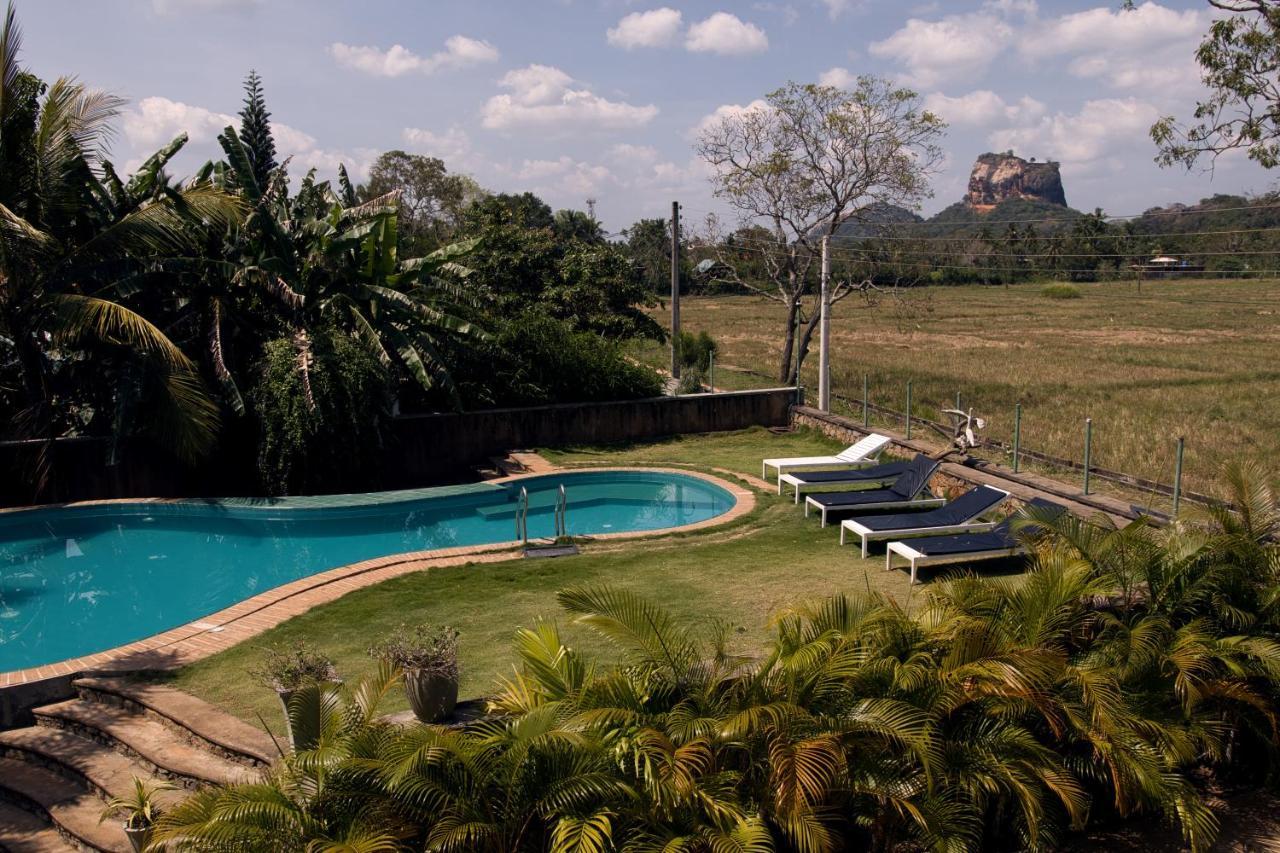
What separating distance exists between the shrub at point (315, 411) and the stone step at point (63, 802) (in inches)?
321

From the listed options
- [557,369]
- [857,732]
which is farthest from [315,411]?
[857,732]

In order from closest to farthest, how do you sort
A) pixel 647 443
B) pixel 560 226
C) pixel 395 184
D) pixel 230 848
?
1. pixel 230 848
2. pixel 647 443
3. pixel 395 184
4. pixel 560 226

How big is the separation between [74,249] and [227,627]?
8193 millimetres

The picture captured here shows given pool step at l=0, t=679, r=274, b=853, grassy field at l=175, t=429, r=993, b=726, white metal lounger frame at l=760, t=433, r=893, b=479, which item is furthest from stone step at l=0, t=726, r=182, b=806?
white metal lounger frame at l=760, t=433, r=893, b=479

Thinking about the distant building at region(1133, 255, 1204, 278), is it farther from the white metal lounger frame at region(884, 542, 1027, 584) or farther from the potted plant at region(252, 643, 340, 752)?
the potted plant at region(252, 643, 340, 752)

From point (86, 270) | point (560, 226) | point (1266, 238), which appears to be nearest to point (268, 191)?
point (86, 270)

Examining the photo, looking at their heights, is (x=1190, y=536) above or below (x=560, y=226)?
below

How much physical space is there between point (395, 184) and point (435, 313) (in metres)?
36.6

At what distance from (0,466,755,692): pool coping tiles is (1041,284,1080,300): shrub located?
193 ft

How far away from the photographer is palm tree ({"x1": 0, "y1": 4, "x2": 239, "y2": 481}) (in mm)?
13828

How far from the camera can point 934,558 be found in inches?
428

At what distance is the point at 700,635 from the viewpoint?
9.12 metres

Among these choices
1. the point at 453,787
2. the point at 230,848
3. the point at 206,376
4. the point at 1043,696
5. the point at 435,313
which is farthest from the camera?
the point at 435,313

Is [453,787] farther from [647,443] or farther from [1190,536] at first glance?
[647,443]
